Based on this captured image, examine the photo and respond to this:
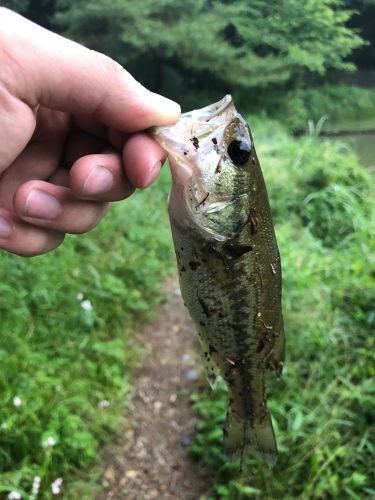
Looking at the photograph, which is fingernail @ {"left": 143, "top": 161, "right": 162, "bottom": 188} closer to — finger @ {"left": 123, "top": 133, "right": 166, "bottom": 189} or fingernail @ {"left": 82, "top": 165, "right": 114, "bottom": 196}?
finger @ {"left": 123, "top": 133, "right": 166, "bottom": 189}

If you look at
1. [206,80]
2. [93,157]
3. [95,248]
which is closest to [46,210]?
[93,157]

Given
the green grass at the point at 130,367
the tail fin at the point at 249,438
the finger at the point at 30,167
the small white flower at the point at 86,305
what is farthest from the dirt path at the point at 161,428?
the finger at the point at 30,167

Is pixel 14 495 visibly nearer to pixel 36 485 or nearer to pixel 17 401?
pixel 36 485

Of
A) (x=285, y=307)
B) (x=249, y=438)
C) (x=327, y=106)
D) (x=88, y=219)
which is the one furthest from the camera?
(x=327, y=106)

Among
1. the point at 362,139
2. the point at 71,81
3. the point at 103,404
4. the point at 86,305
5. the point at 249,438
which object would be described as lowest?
the point at 362,139

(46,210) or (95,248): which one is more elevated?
(46,210)

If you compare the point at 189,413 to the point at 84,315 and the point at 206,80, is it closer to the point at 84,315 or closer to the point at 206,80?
the point at 84,315

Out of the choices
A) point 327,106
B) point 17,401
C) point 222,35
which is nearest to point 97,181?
point 17,401
